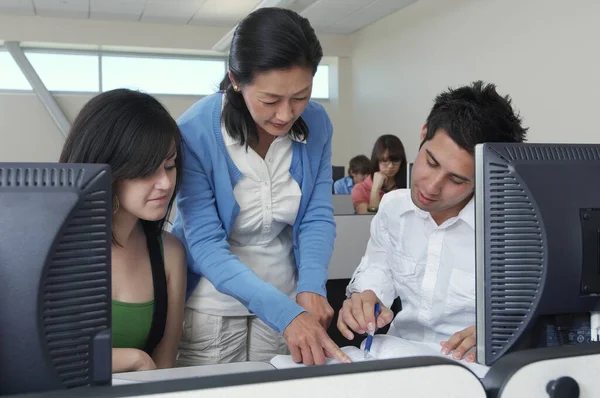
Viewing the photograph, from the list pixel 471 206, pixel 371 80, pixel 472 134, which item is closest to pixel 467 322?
pixel 471 206

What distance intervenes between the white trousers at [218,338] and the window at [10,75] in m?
7.46

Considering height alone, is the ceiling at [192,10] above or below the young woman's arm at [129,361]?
above

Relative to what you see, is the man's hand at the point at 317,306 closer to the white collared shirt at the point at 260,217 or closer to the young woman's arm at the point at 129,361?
the white collared shirt at the point at 260,217

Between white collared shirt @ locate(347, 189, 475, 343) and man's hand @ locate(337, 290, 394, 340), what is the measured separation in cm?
13

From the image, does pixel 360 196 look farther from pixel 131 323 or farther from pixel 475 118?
pixel 131 323

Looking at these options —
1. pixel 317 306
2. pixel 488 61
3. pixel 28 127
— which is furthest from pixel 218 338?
pixel 28 127

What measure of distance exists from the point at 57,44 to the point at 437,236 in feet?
24.9

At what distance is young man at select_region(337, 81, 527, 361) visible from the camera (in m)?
1.28

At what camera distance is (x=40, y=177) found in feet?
2.20

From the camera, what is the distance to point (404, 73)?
7379mm

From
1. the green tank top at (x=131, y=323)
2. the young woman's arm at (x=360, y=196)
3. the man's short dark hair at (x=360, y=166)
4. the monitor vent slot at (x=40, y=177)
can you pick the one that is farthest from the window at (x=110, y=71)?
the monitor vent slot at (x=40, y=177)

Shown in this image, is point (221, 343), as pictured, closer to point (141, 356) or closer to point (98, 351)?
point (141, 356)

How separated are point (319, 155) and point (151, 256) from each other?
0.43 metres

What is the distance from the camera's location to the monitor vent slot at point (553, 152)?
0.81 metres
